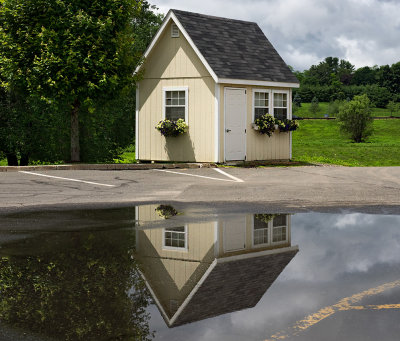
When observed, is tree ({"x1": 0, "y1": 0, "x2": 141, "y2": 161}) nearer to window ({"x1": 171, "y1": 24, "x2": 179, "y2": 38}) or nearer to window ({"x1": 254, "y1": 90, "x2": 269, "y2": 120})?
window ({"x1": 171, "y1": 24, "x2": 179, "y2": 38})

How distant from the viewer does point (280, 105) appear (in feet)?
80.1

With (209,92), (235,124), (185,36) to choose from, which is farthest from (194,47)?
(235,124)

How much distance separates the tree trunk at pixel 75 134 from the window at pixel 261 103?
6.98m

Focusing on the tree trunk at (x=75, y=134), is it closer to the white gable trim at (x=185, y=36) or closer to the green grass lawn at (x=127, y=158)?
the white gable trim at (x=185, y=36)

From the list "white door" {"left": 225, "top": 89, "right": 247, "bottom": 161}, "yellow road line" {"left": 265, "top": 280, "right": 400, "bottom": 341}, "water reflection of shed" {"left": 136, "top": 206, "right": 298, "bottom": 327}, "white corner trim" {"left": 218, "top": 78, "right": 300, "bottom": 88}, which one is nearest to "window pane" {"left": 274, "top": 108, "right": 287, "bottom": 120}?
"white corner trim" {"left": 218, "top": 78, "right": 300, "bottom": 88}

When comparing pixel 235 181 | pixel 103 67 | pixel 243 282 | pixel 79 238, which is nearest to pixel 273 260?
pixel 243 282

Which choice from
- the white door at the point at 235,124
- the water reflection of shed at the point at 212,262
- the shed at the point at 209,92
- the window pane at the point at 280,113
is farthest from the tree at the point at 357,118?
the water reflection of shed at the point at 212,262

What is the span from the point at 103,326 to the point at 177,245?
3.30 metres

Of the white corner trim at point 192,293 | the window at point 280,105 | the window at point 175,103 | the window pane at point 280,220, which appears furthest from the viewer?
the window at point 280,105

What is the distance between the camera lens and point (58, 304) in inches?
206

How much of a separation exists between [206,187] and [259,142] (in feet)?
29.6

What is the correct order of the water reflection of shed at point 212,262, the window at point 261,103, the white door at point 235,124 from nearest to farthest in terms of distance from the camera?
the water reflection of shed at point 212,262 < the white door at point 235,124 < the window at point 261,103

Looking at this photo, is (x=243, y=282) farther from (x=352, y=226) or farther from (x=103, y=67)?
(x=103, y=67)

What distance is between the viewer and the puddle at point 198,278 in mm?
4695
